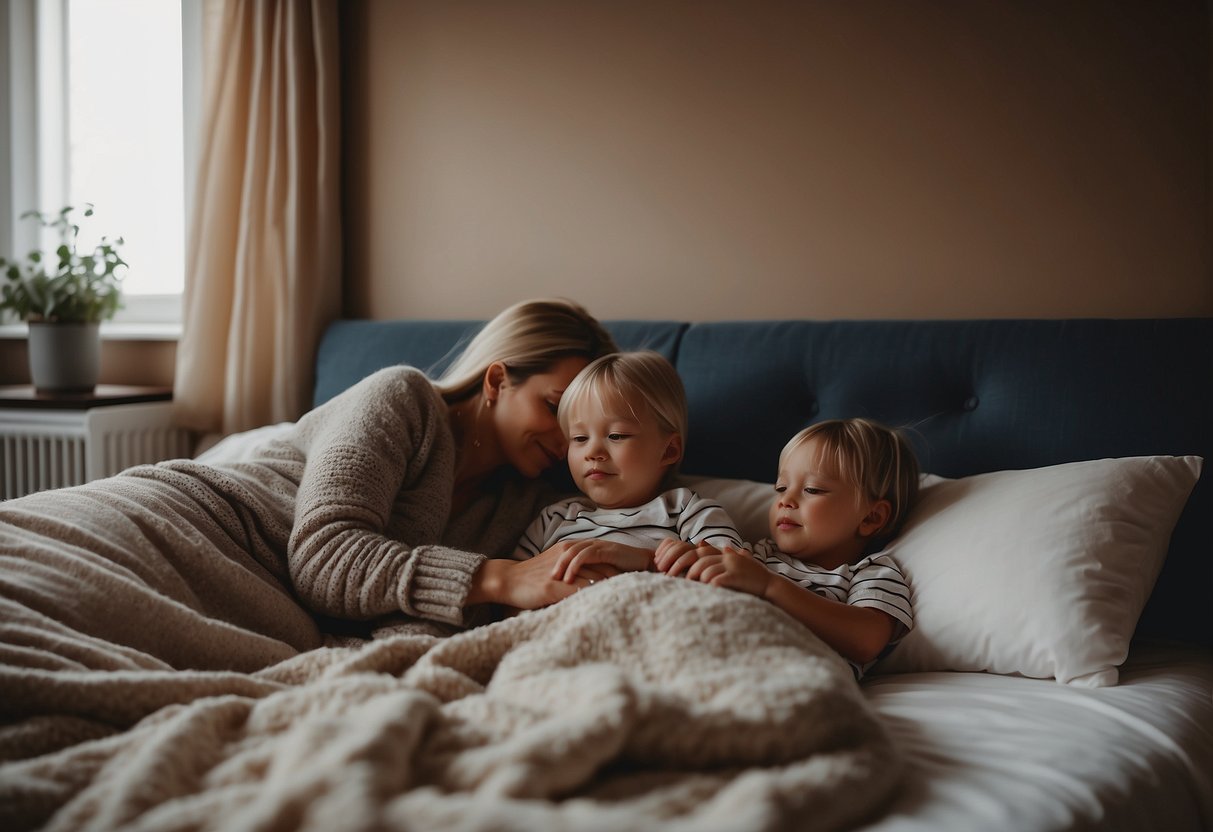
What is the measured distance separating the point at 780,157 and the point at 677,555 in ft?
3.64

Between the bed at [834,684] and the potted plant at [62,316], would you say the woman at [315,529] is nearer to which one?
the bed at [834,684]

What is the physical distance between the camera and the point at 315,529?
143 centimetres

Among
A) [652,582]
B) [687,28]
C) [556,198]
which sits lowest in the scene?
[652,582]

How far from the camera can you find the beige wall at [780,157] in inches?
71.3

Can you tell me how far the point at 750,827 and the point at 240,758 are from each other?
432 mm

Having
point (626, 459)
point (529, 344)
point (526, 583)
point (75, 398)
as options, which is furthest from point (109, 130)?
point (526, 583)

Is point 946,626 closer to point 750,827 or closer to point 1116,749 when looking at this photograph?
point 1116,749

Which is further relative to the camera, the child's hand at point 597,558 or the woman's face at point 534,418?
the woman's face at point 534,418

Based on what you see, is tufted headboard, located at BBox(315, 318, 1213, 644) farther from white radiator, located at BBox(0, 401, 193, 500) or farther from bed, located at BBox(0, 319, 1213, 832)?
white radiator, located at BBox(0, 401, 193, 500)

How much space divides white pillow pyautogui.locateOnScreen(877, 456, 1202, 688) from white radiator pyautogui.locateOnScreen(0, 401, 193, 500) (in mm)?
2039

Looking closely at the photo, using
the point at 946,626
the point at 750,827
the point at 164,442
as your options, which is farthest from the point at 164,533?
the point at 164,442

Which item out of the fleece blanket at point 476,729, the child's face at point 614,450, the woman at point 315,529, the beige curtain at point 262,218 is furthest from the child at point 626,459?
the beige curtain at point 262,218

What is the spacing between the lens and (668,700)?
883mm

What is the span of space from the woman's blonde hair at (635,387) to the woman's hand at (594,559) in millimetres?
289
